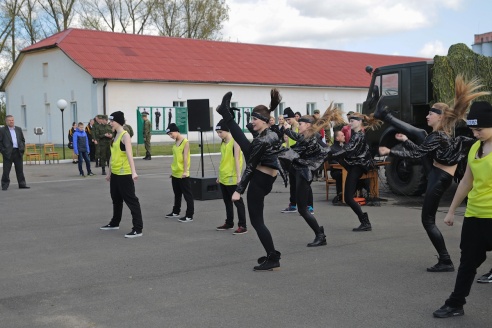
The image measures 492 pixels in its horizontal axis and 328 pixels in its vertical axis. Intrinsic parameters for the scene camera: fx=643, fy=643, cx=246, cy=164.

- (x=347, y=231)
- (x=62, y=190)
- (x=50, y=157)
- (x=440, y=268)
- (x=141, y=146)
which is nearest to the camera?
(x=440, y=268)

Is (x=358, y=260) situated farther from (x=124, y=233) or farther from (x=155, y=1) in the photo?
(x=155, y=1)

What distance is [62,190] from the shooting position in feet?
53.7

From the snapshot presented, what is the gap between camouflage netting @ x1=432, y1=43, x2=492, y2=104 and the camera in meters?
13.0

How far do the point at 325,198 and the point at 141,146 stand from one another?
25.2 m

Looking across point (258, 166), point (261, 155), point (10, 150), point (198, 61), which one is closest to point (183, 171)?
point (258, 166)

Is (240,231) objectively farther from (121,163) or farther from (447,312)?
(447,312)

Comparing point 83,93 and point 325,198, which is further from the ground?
point 83,93

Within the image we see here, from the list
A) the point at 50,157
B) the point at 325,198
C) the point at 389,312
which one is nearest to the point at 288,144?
the point at 325,198

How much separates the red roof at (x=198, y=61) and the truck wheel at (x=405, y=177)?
82.7 feet

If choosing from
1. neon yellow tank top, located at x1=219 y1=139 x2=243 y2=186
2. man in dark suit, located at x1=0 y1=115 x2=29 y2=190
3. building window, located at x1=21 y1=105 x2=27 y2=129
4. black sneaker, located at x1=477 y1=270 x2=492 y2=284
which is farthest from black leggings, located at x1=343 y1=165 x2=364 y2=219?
building window, located at x1=21 y1=105 x2=27 y2=129

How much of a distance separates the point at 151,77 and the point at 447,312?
34583 millimetres

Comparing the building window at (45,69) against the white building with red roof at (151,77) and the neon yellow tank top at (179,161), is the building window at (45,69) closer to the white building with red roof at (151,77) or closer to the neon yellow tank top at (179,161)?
the white building with red roof at (151,77)

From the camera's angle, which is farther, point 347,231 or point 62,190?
point 62,190

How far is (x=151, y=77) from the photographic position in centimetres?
3853
